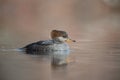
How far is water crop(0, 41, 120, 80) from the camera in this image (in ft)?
17.3

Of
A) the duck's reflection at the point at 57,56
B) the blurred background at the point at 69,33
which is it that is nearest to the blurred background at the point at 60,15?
the blurred background at the point at 69,33

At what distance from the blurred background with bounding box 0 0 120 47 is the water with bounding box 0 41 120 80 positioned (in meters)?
3.68

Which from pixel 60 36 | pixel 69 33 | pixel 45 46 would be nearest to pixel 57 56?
pixel 45 46

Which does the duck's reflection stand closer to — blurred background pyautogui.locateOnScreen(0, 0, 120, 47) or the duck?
the duck

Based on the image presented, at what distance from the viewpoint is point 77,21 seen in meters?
12.4

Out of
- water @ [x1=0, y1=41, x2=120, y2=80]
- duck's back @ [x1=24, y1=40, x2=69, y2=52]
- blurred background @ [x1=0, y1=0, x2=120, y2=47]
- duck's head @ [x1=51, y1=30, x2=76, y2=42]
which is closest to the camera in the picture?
water @ [x1=0, y1=41, x2=120, y2=80]

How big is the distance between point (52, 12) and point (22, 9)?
0.63 meters

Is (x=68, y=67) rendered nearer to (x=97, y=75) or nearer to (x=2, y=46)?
(x=97, y=75)

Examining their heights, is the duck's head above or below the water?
above

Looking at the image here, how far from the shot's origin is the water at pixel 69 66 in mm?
5262

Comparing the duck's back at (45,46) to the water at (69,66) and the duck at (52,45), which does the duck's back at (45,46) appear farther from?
the water at (69,66)

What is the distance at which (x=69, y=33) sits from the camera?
34.0 ft

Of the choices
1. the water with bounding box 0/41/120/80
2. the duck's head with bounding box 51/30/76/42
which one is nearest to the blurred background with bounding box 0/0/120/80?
the water with bounding box 0/41/120/80

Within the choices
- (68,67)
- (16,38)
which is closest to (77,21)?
(16,38)
